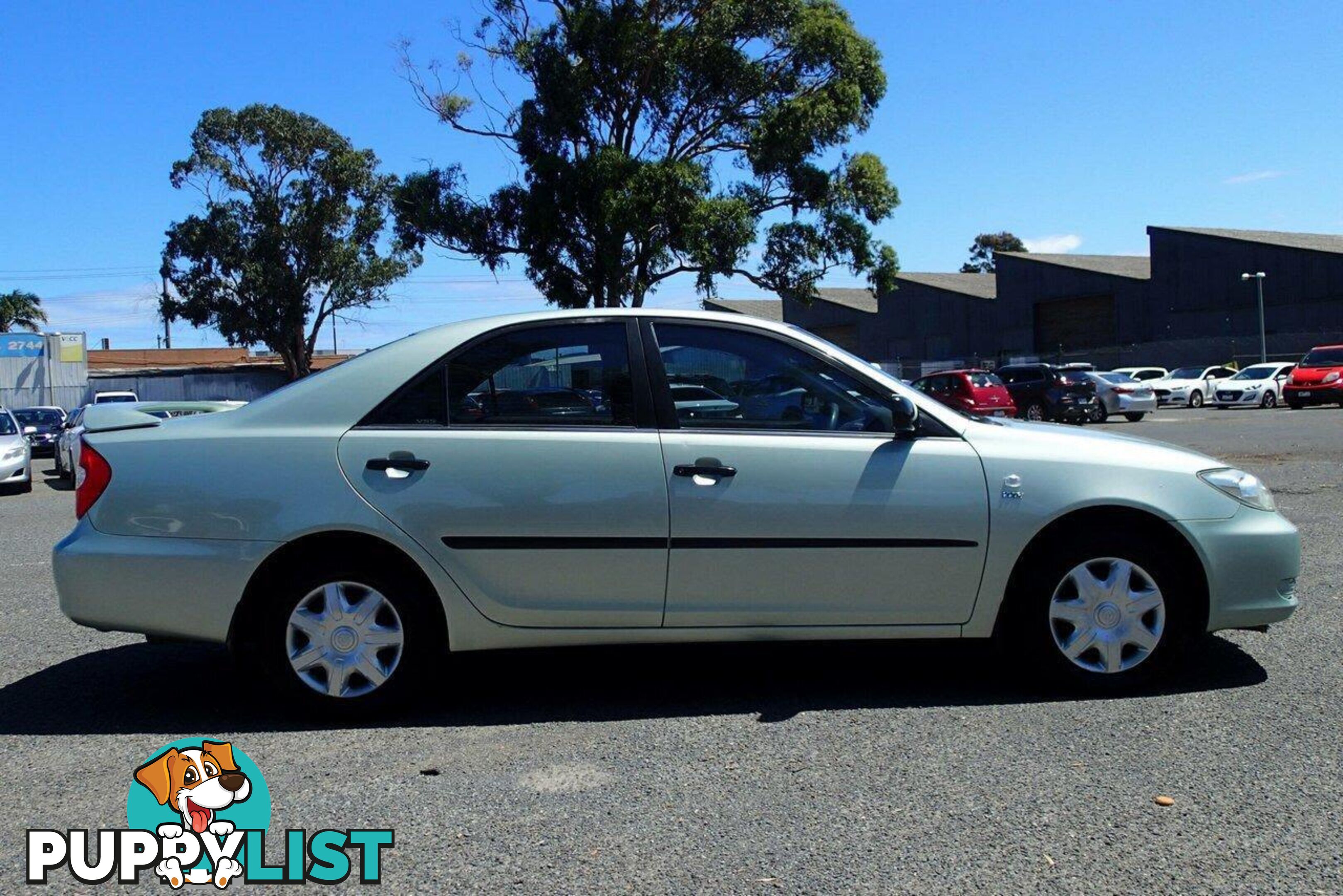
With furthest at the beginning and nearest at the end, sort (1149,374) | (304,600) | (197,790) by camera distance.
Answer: (1149,374)
(304,600)
(197,790)

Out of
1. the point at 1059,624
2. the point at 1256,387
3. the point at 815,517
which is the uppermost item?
the point at 1256,387

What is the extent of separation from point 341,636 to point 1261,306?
49474 mm

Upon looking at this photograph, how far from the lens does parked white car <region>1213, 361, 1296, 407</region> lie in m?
35.3

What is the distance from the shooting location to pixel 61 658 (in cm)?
571

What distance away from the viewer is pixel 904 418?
181 inches

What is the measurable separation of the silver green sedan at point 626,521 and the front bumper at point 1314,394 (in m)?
31.2

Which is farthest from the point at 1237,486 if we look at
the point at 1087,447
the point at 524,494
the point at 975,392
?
the point at 975,392

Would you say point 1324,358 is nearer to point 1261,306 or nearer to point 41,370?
point 1261,306

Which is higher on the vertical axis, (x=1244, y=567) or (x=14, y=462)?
(x=14, y=462)

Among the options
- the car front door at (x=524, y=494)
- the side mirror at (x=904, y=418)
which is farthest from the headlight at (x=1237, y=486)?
the car front door at (x=524, y=494)

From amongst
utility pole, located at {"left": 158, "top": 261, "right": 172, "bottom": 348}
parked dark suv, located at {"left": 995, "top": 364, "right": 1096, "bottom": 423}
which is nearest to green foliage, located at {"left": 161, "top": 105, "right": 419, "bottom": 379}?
utility pole, located at {"left": 158, "top": 261, "right": 172, "bottom": 348}

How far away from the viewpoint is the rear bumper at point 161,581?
445 centimetres

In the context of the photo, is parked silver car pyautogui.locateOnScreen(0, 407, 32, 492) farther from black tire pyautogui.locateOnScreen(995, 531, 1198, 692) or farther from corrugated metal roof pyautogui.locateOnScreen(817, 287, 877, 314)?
corrugated metal roof pyautogui.locateOnScreen(817, 287, 877, 314)

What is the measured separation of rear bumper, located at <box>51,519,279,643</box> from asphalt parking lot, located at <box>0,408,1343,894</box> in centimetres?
42
